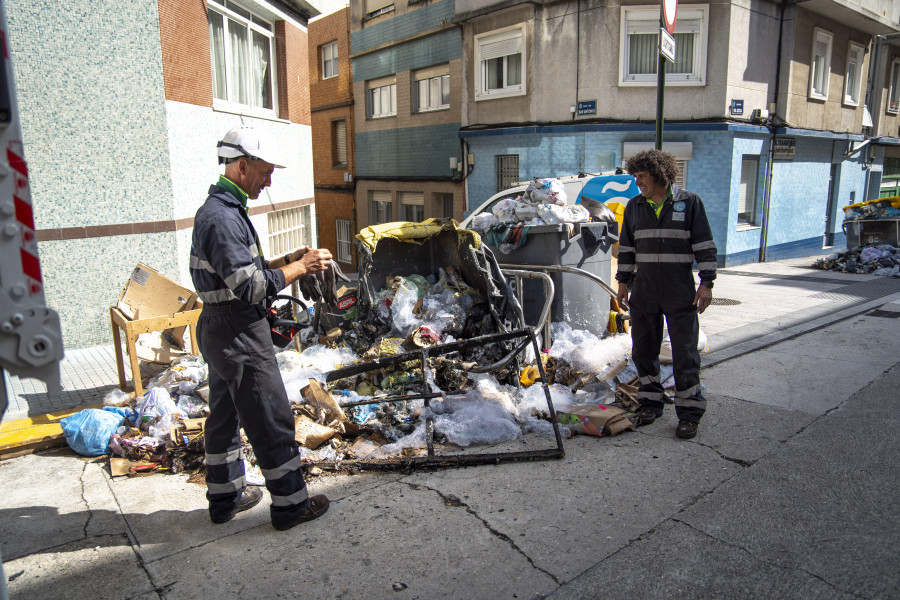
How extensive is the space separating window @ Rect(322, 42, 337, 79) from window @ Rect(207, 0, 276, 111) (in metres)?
12.7

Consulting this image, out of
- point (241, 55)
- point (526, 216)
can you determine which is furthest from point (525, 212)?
point (241, 55)

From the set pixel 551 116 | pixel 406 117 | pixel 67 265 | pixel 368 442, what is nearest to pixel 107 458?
pixel 368 442

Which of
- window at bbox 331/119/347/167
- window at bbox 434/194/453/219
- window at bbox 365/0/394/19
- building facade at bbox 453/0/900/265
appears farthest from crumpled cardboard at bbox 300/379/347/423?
window at bbox 331/119/347/167

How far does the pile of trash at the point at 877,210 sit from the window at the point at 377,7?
1372 cm

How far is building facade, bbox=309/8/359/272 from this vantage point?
67.7ft

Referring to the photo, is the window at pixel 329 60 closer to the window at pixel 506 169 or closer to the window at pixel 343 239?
the window at pixel 343 239

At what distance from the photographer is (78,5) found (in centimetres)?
613

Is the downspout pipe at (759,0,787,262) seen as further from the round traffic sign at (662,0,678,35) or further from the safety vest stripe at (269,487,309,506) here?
the safety vest stripe at (269,487,309,506)

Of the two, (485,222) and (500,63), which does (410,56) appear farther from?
(485,222)

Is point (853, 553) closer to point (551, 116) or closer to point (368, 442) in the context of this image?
point (368, 442)

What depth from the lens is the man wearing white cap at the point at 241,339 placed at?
2922 mm

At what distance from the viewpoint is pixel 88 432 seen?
13.3 ft

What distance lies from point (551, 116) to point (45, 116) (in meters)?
10.6

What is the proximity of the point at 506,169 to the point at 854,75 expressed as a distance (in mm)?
10413
